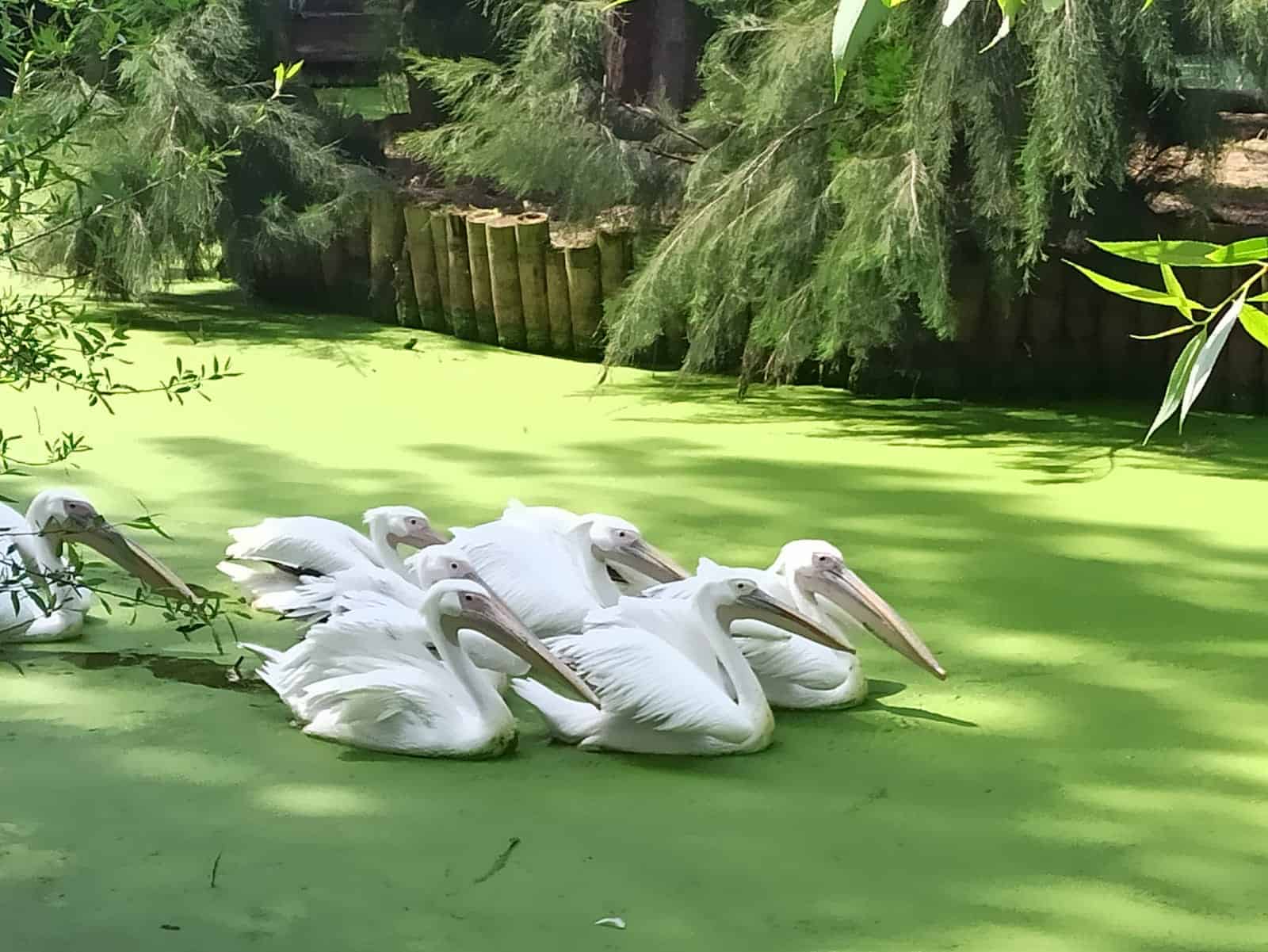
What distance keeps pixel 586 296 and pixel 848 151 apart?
47.9 inches

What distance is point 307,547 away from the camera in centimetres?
331

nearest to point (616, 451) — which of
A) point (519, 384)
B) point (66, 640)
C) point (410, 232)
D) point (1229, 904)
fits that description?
point (519, 384)

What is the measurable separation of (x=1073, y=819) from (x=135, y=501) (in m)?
2.39

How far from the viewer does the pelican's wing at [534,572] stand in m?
3.17

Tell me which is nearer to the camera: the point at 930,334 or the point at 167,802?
the point at 167,802

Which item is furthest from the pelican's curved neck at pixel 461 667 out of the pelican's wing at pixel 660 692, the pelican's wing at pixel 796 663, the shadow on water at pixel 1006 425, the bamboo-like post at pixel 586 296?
the bamboo-like post at pixel 586 296

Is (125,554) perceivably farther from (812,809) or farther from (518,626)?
(812,809)

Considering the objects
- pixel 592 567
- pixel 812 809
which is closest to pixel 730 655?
pixel 812 809

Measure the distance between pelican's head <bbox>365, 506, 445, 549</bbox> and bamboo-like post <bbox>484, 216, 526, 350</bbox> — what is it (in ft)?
8.88

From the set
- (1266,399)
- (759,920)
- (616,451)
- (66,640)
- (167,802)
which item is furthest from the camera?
(1266,399)

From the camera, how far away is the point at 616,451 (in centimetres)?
462

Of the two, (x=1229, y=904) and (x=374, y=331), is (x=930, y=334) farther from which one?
(x=1229, y=904)

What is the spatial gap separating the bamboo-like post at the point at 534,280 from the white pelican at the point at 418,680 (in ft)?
10.4

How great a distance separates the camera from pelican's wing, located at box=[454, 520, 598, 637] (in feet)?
10.4
